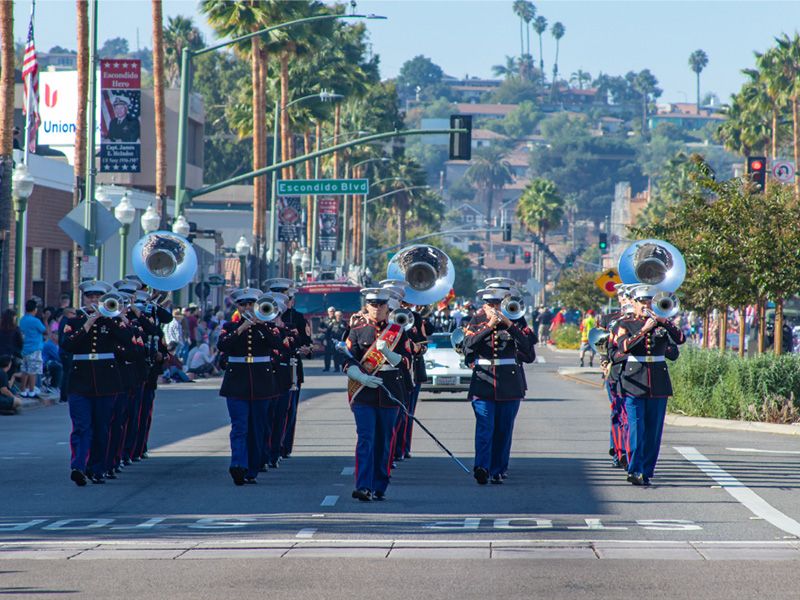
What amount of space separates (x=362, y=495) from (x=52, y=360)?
14.9 m

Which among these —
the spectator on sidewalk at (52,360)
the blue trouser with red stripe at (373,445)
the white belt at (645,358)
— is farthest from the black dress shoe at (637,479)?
the spectator on sidewalk at (52,360)

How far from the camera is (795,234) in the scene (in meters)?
25.7


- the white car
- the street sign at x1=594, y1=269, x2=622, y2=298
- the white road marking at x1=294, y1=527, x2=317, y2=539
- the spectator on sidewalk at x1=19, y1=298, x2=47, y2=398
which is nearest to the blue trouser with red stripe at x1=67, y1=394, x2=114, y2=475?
the white road marking at x1=294, y1=527, x2=317, y2=539

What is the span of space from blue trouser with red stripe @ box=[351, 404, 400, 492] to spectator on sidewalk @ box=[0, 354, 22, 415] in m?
11.0

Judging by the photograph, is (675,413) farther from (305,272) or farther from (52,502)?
(305,272)

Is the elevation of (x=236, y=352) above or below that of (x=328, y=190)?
below

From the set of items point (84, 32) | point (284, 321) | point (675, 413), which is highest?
point (84, 32)

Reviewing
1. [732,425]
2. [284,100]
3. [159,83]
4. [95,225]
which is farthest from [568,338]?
[732,425]

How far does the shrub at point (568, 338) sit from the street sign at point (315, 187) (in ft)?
85.2

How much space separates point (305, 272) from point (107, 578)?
61.3m

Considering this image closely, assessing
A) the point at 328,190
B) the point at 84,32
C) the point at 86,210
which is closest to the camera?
the point at 86,210

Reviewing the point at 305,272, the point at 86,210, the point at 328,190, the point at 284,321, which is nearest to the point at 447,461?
the point at 284,321

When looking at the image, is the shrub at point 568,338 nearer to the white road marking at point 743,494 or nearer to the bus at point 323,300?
the bus at point 323,300

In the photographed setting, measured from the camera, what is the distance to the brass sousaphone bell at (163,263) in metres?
17.4
